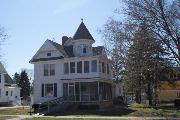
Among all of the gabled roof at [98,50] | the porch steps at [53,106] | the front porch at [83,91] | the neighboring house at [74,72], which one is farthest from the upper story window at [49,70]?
the gabled roof at [98,50]

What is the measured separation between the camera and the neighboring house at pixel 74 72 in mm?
37281

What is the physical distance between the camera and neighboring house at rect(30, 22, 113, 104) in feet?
122

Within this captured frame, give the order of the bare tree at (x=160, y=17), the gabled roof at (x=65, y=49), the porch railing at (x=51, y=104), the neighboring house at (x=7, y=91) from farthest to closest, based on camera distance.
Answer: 1. the neighboring house at (x=7, y=91)
2. the gabled roof at (x=65, y=49)
3. the porch railing at (x=51, y=104)
4. the bare tree at (x=160, y=17)

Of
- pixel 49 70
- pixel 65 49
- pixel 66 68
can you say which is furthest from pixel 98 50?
pixel 49 70

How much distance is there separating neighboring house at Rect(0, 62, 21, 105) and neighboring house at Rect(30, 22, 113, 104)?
17.3 meters

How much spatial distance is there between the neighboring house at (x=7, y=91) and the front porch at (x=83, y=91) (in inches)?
844

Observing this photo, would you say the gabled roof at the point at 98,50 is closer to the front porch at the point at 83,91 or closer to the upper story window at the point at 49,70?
the front porch at the point at 83,91

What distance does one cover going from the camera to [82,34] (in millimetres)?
40125

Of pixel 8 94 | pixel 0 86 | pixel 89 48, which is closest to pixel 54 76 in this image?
pixel 89 48

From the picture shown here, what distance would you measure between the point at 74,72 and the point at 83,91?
291 cm

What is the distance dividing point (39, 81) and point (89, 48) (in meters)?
8.40

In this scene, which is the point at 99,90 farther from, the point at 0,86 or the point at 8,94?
the point at 8,94

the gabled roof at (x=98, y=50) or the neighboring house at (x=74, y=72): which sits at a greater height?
the gabled roof at (x=98, y=50)

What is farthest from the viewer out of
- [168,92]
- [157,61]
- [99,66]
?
[168,92]
